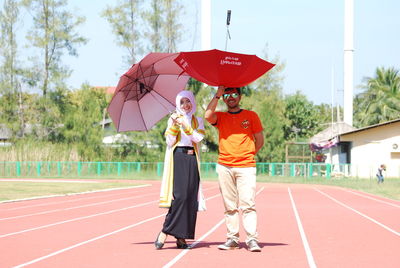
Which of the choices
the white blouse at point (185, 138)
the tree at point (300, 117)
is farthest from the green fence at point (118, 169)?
the white blouse at point (185, 138)

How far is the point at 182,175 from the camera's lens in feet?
29.6

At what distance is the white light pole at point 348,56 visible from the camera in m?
55.1

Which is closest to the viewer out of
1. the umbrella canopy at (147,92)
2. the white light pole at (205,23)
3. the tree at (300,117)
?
the umbrella canopy at (147,92)

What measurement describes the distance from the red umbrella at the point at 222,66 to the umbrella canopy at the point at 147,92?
3.60ft

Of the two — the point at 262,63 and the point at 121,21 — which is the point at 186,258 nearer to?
the point at 262,63

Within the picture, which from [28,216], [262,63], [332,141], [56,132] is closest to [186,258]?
[262,63]

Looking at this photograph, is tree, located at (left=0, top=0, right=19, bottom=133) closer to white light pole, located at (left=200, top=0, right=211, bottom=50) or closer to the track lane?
white light pole, located at (left=200, top=0, right=211, bottom=50)

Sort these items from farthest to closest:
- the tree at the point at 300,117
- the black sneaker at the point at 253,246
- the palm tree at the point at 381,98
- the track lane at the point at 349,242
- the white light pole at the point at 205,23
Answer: the tree at the point at 300,117
the palm tree at the point at 381,98
the white light pole at the point at 205,23
the black sneaker at the point at 253,246
the track lane at the point at 349,242

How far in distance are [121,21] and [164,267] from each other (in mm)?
49568

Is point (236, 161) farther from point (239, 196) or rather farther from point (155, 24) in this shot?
point (155, 24)

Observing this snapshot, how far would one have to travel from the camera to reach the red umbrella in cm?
850

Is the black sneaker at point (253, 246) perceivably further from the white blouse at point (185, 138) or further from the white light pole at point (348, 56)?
the white light pole at point (348, 56)

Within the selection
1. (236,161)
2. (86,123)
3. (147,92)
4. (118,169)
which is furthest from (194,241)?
(86,123)

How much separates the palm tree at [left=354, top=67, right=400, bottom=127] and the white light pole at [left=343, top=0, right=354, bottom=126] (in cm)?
463
